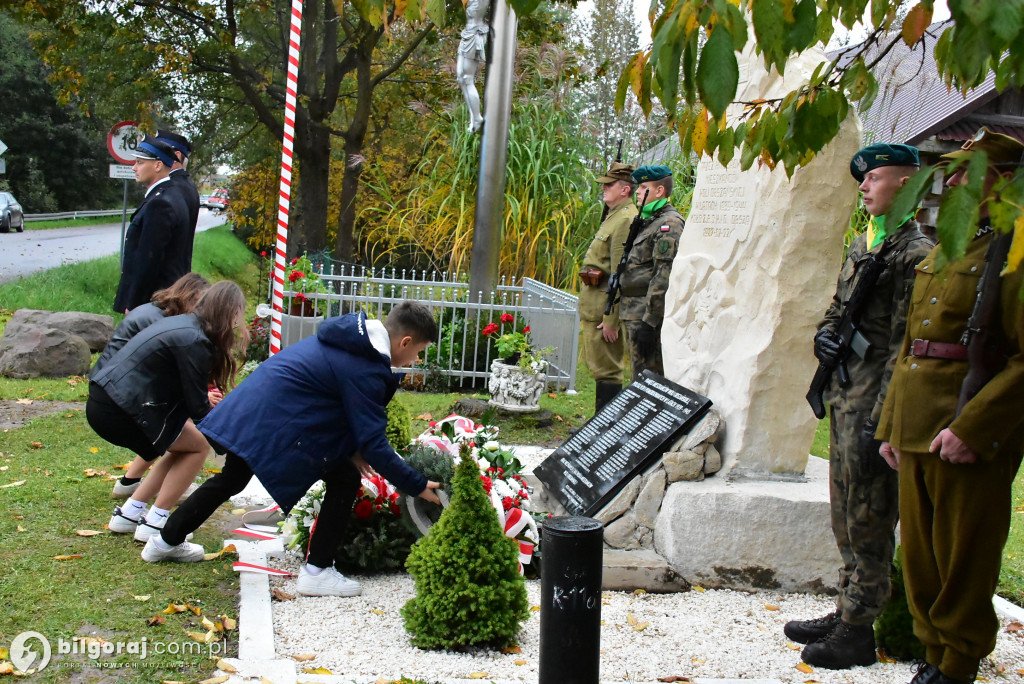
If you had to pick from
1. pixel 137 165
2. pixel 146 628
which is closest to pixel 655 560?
pixel 146 628

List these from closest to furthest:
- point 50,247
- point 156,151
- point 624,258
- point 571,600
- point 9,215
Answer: point 571,600 → point 156,151 → point 624,258 → point 50,247 → point 9,215

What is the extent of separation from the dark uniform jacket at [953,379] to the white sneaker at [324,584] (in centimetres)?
240

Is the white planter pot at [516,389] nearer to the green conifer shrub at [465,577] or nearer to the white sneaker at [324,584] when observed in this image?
the white sneaker at [324,584]

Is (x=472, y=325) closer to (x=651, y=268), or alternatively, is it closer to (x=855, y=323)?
(x=651, y=268)

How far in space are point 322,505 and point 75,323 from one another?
7.21 metres

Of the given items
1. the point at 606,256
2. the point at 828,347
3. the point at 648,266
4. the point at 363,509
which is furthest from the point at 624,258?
the point at 363,509

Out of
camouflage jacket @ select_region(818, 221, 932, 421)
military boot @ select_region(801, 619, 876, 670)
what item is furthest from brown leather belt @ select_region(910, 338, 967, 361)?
military boot @ select_region(801, 619, 876, 670)

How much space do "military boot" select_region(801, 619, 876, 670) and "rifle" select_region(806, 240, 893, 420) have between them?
89cm

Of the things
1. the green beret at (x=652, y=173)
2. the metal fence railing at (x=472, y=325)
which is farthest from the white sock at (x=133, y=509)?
the metal fence railing at (x=472, y=325)

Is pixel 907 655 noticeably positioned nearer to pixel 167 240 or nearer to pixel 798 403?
pixel 798 403

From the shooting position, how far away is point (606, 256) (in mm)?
7242

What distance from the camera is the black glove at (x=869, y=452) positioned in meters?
3.59

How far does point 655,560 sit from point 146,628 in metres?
2.43

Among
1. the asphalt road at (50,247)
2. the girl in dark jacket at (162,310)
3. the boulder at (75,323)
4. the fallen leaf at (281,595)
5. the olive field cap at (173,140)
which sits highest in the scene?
the olive field cap at (173,140)
